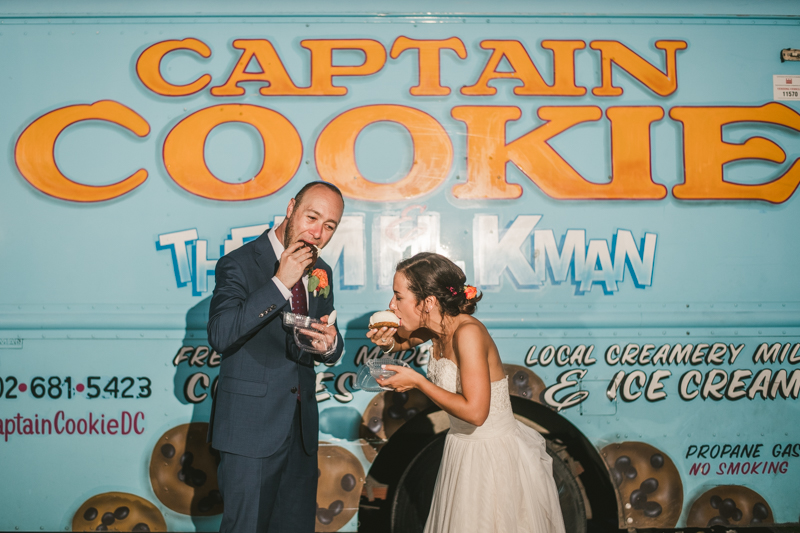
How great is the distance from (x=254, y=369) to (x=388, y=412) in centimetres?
92

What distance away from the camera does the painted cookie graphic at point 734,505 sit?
111 inches

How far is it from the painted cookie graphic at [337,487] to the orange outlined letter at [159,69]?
221 cm

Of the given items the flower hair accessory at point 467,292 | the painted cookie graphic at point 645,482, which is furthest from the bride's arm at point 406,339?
the painted cookie graphic at point 645,482

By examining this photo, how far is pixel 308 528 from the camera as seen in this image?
2473 mm

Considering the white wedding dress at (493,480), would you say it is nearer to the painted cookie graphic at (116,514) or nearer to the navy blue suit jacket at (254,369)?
the navy blue suit jacket at (254,369)

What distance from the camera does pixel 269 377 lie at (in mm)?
2283

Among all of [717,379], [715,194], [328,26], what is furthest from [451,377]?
[328,26]

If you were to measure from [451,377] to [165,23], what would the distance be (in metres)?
2.59

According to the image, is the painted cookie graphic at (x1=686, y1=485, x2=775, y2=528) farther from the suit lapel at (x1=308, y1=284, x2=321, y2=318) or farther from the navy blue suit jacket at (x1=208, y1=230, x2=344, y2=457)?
the suit lapel at (x1=308, y1=284, x2=321, y2=318)

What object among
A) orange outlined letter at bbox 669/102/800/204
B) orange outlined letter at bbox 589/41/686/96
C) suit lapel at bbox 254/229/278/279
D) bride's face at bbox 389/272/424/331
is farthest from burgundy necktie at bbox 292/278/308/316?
orange outlined letter at bbox 669/102/800/204

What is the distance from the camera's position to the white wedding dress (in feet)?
7.21

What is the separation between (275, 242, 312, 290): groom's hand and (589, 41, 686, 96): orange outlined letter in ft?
6.53

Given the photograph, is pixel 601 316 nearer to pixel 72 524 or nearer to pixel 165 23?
pixel 165 23

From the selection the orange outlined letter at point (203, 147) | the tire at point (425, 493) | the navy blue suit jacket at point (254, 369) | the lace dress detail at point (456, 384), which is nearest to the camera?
the navy blue suit jacket at point (254, 369)
